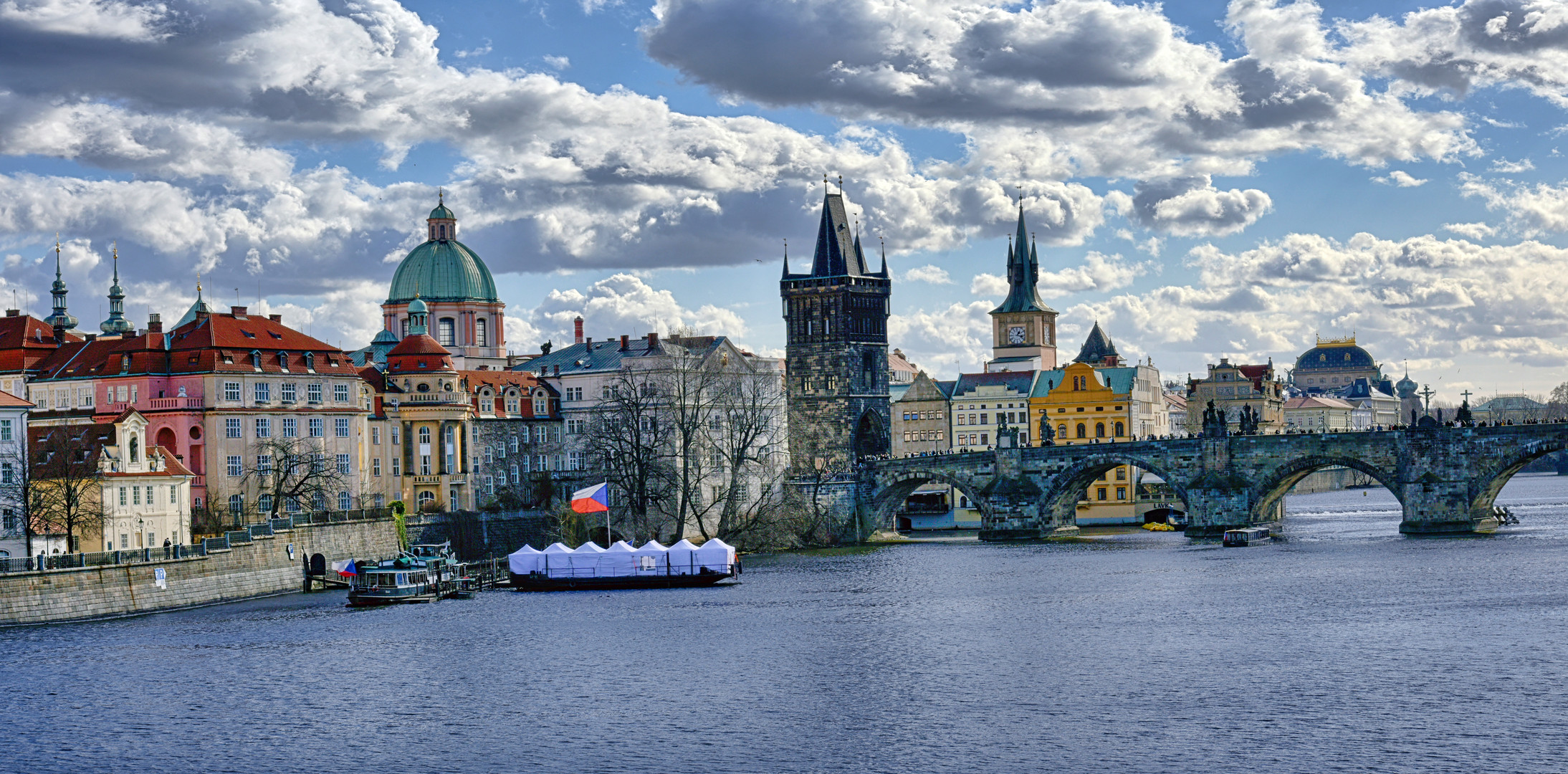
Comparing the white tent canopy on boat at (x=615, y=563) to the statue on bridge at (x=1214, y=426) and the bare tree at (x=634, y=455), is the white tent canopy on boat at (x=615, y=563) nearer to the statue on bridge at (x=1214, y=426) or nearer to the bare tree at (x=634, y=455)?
the bare tree at (x=634, y=455)

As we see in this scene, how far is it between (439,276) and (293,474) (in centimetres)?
5869

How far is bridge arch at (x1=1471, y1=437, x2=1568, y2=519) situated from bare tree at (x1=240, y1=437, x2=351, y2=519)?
72.9m

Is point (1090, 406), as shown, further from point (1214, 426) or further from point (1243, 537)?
point (1243, 537)

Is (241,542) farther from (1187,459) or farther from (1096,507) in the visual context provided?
(1096,507)

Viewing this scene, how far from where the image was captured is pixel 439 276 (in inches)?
6880

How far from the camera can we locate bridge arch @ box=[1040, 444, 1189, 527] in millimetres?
139625

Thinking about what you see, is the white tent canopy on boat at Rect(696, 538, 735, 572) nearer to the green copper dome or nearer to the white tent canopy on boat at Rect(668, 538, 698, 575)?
the white tent canopy on boat at Rect(668, 538, 698, 575)

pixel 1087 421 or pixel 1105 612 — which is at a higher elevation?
pixel 1087 421

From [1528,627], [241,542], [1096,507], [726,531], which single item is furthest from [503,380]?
[1528,627]

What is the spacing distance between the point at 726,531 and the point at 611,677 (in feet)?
197

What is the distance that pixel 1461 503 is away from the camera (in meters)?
127

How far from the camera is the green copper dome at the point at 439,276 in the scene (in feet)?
572

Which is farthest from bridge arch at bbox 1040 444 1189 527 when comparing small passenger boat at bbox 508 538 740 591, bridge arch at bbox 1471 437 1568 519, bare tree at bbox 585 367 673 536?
small passenger boat at bbox 508 538 740 591

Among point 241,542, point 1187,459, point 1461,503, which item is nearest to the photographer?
point 241,542
